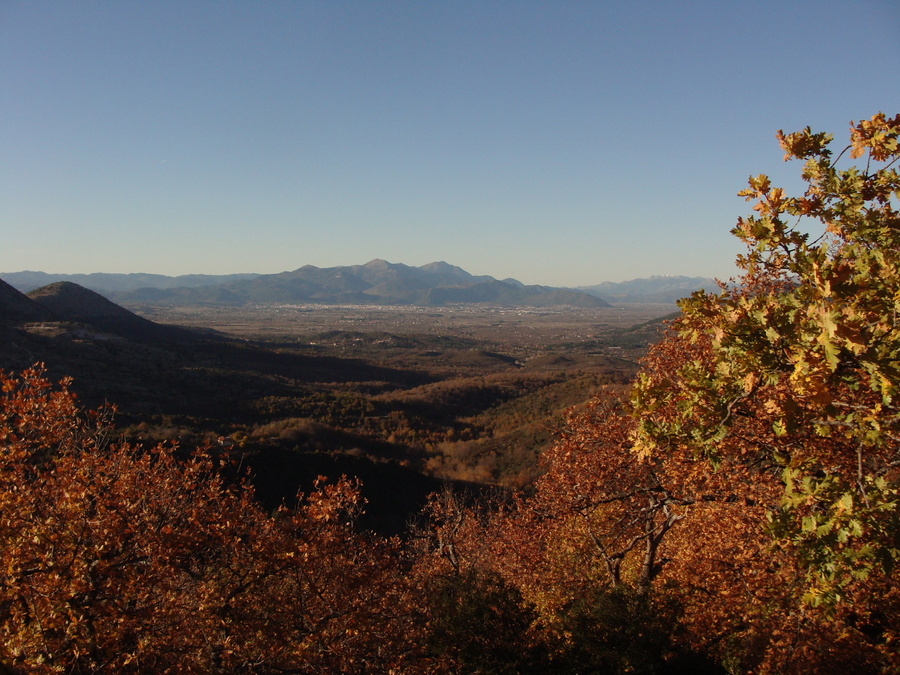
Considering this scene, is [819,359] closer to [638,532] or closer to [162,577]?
[162,577]

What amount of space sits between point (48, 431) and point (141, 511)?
2.45 metres

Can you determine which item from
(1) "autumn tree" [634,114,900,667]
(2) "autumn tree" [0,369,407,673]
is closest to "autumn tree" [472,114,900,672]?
(1) "autumn tree" [634,114,900,667]

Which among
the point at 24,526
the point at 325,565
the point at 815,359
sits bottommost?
the point at 325,565

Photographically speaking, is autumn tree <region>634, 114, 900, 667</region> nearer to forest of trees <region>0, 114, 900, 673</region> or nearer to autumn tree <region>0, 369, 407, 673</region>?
forest of trees <region>0, 114, 900, 673</region>

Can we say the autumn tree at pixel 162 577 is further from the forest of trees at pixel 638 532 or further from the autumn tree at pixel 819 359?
the autumn tree at pixel 819 359

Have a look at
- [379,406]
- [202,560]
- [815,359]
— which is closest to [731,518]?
[815,359]

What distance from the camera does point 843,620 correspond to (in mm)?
10078

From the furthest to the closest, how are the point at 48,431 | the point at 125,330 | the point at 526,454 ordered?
the point at 125,330 → the point at 526,454 → the point at 48,431

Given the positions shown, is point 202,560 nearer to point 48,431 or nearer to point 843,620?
point 48,431

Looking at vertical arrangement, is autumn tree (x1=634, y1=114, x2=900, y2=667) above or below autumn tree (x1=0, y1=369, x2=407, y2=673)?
above

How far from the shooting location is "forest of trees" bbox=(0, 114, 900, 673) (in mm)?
4777

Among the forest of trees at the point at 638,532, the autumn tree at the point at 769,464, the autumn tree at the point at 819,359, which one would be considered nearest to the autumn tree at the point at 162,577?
the forest of trees at the point at 638,532

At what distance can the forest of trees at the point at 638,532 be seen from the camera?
4.78 m

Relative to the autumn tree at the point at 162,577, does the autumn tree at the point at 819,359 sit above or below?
above
